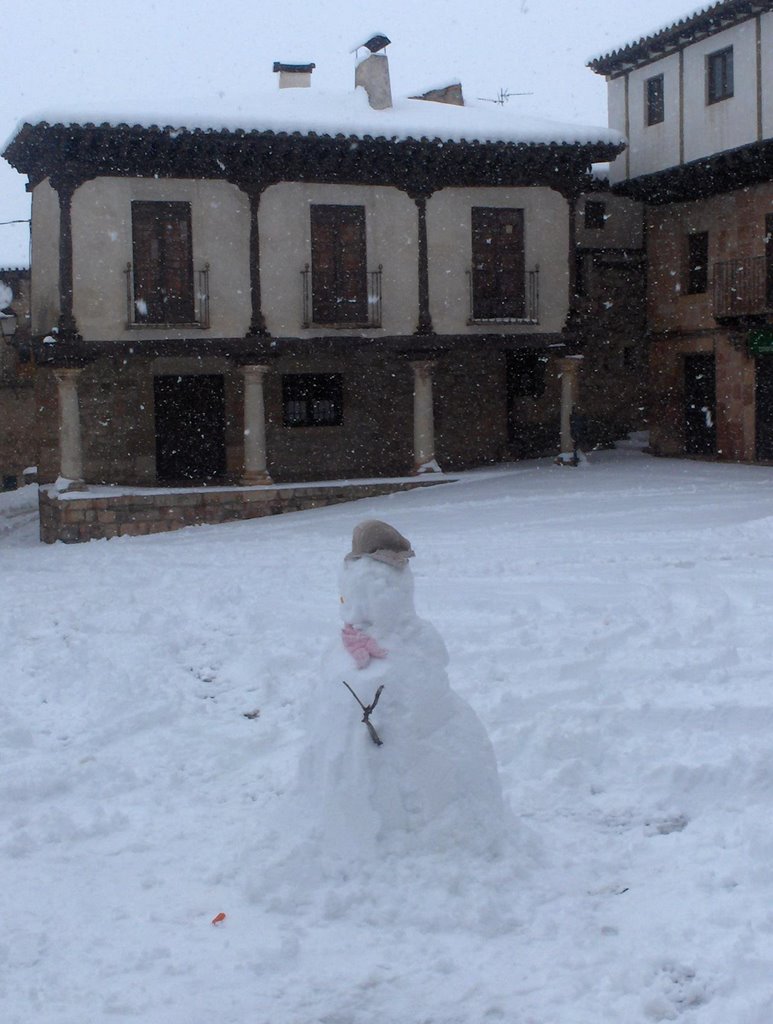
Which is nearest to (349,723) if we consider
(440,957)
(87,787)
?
(440,957)

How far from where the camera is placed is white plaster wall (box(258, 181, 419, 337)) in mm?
17047

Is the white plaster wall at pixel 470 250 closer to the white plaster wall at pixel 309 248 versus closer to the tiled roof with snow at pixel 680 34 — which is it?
the white plaster wall at pixel 309 248

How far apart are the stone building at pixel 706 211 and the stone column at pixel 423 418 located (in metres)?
5.44

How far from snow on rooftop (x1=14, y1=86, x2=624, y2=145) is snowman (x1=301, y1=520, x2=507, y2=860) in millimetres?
12928

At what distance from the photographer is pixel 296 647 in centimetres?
787

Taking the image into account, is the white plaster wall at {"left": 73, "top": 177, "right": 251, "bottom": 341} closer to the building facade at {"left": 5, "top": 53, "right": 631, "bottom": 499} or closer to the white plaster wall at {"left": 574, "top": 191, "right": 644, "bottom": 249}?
the building facade at {"left": 5, "top": 53, "right": 631, "bottom": 499}

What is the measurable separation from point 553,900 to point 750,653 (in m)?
3.16

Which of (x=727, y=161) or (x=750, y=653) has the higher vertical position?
(x=727, y=161)

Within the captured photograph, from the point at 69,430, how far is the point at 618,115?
12129 millimetres

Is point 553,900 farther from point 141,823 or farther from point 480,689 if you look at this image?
point 480,689

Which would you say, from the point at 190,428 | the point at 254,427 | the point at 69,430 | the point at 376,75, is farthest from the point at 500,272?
the point at 69,430

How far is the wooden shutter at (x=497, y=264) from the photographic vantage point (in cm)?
1800

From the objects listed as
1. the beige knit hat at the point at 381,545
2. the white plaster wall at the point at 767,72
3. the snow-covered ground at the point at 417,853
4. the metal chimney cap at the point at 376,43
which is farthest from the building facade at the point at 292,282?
the beige knit hat at the point at 381,545

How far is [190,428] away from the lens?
1877 cm
